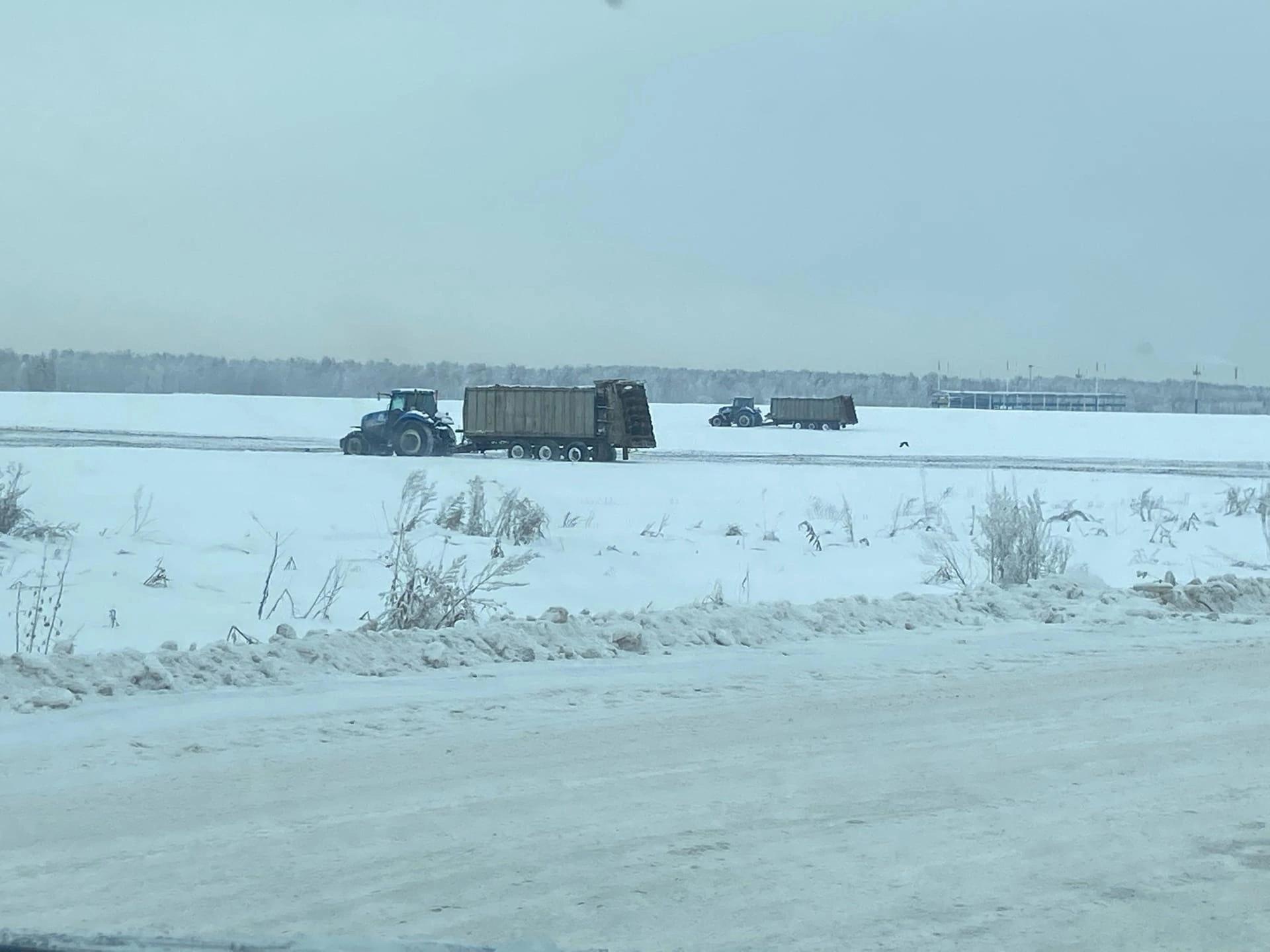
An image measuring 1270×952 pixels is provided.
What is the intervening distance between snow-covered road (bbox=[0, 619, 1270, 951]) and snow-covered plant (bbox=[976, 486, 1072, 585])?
6716 millimetres

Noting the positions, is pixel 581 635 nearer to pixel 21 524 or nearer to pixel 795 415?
pixel 21 524

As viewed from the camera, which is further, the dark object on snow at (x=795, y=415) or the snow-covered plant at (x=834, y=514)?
the dark object on snow at (x=795, y=415)

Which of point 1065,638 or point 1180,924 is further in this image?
point 1065,638

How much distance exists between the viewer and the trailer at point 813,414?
240 ft

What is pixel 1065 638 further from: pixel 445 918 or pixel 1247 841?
pixel 445 918

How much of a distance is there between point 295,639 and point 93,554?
23.6 feet

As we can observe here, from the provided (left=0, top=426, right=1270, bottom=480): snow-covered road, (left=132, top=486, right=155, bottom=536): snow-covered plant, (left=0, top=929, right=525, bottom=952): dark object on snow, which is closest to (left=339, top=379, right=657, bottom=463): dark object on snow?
(left=0, top=426, right=1270, bottom=480): snow-covered road

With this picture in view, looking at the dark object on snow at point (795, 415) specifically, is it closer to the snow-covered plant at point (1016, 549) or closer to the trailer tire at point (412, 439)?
the trailer tire at point (412, 439)

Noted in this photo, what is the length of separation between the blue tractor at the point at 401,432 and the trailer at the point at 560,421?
5.47ft

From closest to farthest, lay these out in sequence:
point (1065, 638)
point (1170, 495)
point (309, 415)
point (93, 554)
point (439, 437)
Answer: point (1065, 638), point (93, 554), point (1170, 495), point (439, 437), point (309, 415)

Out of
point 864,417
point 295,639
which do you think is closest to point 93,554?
point 295,639

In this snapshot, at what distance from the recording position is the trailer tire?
38.0 metres

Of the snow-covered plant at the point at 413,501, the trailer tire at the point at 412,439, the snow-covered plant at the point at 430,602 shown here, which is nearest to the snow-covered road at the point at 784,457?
the trailer tire at the point at 412,439

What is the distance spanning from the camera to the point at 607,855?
5.58m
